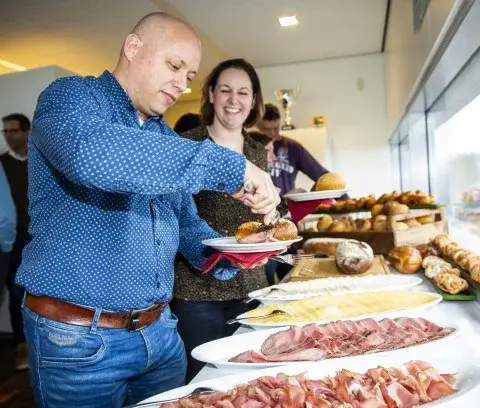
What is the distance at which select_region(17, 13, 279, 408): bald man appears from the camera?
892 millimetres

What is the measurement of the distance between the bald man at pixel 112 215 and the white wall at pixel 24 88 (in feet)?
9.73

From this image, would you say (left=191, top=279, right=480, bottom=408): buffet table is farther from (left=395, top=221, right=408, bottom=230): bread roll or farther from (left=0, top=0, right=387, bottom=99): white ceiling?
(left=0, top=0, right=387, bottom=99): white ceiling

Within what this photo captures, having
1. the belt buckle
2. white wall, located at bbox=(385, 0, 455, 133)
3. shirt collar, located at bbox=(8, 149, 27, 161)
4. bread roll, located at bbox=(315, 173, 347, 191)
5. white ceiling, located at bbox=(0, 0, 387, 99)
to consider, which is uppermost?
white ceiling, located at bbox=(0, 0, 387, 99)

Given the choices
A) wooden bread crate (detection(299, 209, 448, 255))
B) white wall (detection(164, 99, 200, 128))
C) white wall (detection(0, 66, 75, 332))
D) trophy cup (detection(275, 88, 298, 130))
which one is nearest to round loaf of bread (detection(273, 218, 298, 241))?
wooden bread crate (detection(299, 209, 448, 255))

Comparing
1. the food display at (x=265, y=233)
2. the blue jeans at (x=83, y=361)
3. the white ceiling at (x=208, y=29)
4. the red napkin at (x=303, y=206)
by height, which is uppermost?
the white ceiling at (x=208, y=29)

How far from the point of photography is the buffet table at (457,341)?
797 millimetres

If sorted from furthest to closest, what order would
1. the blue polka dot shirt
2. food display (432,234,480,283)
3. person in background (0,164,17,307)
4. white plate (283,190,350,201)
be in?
person in background (0,164,17,307) < white plate (283,190,350,201) < food display (432,234,480,283) < the blue polka dot shirt

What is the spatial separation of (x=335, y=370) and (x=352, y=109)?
5.49 m

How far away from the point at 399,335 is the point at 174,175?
0.58m

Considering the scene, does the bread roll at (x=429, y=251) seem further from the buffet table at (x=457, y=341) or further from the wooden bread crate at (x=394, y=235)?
the buffet table at (x=457, y=341)

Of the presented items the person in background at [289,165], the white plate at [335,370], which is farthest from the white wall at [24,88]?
the white plate at [335,370]

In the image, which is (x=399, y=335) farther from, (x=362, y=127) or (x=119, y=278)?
(x=362, y=127)

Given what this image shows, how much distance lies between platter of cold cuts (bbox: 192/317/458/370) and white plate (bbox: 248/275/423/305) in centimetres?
31

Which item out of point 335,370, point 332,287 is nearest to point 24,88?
point 332,287
